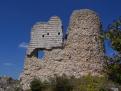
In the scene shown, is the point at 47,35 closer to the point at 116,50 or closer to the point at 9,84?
the point at 9,84

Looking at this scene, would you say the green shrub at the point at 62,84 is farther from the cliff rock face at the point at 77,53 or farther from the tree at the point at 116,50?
the tree at the point at 116,50

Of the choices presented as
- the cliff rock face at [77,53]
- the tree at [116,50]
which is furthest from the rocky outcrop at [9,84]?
the tree at [116,50]

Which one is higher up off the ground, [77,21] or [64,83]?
[77,21]

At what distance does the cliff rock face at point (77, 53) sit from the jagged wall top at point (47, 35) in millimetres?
695

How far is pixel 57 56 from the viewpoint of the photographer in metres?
42.5

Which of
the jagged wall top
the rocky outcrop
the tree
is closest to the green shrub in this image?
the rocky outcrop

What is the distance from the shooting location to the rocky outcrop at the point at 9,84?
44.4 m

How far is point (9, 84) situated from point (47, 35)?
6.11 m

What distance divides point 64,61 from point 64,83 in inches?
115

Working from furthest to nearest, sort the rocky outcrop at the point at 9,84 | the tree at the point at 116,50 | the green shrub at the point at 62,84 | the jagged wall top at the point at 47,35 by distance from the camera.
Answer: the rocky outcrop at the point at 9,84 < the jagged wall top at the point at 47,35 < the green shrub at the point at 62,84 < the tree at the point at 116,50

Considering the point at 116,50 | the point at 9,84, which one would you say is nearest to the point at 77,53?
the point at 9,84

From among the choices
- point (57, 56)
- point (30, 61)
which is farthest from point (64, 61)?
point (30, 61)

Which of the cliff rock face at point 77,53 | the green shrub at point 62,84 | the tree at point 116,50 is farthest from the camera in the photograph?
the cliff rock face at point 77,53

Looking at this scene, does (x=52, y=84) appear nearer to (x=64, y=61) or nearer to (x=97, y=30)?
(x=64, y=61)
